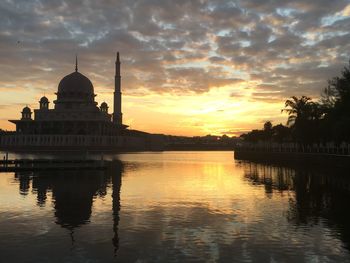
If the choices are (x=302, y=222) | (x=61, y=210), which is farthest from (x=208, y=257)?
(x=61, y=210)

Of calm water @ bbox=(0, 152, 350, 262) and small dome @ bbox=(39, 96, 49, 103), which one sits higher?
small dome @ bbox=(39, 96, 49, 103)

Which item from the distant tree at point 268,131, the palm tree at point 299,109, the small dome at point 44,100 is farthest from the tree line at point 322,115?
the small dome at point 44,100

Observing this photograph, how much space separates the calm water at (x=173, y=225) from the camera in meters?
14.2

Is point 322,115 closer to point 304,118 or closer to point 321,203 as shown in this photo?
point 304,118

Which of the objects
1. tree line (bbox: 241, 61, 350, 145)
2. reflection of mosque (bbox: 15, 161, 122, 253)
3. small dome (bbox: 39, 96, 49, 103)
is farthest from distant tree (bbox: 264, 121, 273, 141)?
small dome (bbox: 39, 96, 49, 103)

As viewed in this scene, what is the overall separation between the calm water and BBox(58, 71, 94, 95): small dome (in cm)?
15207

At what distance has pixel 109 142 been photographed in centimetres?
18025

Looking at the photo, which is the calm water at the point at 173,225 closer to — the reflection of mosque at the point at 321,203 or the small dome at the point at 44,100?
the reflection of mosque at the point at 321,203

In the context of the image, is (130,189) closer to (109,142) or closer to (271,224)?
(271,224)

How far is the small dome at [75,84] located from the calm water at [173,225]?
152m

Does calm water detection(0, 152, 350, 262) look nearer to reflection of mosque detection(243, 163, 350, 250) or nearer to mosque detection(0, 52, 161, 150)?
reflection of mosque detection(243, 163, 350, 250)

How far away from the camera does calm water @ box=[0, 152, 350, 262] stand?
14.2 meters

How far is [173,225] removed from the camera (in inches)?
740

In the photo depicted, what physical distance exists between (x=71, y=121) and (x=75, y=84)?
50.1 ft
